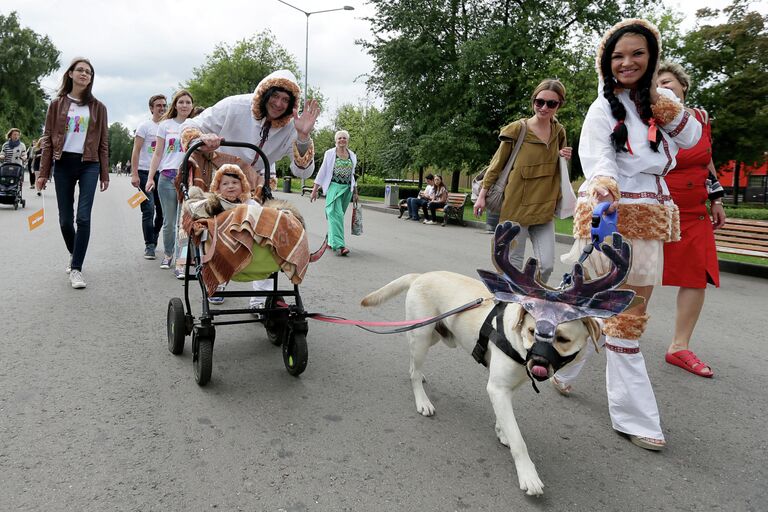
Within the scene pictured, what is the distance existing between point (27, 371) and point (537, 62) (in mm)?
25529

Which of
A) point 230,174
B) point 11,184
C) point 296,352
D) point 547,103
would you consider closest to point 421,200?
point 11,184

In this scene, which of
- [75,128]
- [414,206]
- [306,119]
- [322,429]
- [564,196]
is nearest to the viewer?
[322,429]

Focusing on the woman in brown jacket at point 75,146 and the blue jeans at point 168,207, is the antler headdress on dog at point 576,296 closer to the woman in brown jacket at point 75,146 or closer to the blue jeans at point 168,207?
the woman in brown jacket at point 75,146

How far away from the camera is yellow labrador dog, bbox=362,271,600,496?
2.30 metres

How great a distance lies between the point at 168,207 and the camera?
22.5 feet

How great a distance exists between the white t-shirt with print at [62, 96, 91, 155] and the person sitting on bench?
42.1 ft

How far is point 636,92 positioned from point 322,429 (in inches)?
99.7

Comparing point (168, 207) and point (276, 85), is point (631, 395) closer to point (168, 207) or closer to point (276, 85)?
point (276, 85)

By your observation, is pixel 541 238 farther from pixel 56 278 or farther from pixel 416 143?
pixel 416 143

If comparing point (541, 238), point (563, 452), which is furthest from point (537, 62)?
point (563, 452)

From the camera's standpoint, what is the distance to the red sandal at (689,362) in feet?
12.9

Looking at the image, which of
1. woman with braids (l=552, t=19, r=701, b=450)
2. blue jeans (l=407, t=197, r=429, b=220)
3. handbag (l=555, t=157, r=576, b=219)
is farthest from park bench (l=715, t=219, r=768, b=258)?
blue jeans (l=407, t=197, r=429, b=220)

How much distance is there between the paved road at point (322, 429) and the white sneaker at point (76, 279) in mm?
639

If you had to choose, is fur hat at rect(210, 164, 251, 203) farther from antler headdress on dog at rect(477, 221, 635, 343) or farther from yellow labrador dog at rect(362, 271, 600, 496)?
antler headdress on dog at rect(477, 221, 635, 343)
